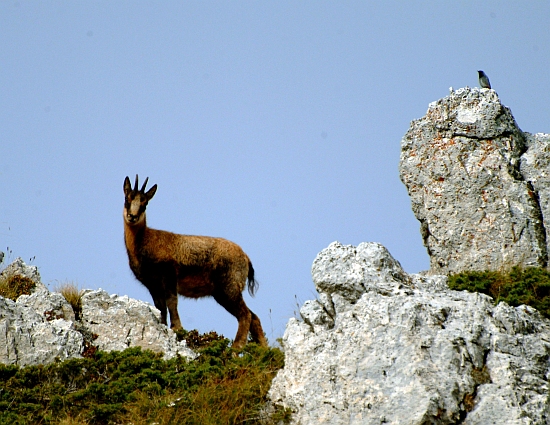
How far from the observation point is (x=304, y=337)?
8633mm

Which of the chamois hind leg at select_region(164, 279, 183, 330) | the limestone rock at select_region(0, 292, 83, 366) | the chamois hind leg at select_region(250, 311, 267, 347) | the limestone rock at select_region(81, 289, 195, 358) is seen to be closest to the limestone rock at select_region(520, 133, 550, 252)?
the chamois hind leg at select_region(250, 311, 267, 347)

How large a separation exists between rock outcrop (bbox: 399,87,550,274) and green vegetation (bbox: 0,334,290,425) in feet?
14.5

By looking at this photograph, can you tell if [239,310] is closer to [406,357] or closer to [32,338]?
[32,338]

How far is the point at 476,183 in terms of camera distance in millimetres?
13055

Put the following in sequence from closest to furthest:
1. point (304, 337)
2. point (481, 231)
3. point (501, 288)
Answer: point (304, 337) → point (501, 288) → point (481, 231)

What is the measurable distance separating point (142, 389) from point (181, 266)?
506 centimetres

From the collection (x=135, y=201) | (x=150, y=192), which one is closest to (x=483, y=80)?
(x=150, y=192)

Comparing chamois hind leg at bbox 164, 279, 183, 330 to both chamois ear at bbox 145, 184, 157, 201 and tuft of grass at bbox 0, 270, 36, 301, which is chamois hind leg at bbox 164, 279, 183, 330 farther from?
tuft of grass at bbox 0, 270, 36, 301

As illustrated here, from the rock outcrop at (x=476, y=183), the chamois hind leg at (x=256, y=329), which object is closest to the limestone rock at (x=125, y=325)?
the chamois hind leg at (x=256, y=329)

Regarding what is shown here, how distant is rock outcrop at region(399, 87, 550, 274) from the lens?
1264cm

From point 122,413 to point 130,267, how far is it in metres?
5.73

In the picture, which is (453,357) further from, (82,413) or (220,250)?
(220,250)

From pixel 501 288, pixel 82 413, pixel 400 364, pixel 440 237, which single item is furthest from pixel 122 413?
pixel 440 237

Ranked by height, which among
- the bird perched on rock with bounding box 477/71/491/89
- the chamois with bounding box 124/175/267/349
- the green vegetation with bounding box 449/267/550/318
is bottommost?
the green vegetation with bounding box 449/267/550/318
